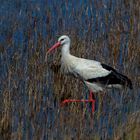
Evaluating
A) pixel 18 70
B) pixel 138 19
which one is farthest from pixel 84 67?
pixel 138 19

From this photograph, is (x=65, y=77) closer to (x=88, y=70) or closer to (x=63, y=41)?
(x=88, y=70)

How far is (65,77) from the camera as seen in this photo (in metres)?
7.79

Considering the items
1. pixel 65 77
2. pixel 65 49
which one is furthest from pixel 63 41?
pixel 65 77

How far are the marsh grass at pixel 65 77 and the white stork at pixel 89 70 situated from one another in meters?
0.12

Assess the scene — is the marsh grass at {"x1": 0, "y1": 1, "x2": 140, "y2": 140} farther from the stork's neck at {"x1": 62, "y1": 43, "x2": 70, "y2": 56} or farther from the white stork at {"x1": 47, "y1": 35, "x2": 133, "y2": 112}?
the stork's neck at {"x1": 62, "y1": 43, "x2": 70, "y2": 56}

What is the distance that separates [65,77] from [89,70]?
0.34 m

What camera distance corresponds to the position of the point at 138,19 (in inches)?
345

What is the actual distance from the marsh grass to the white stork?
4.7 inches

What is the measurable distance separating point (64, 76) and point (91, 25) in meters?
0.99

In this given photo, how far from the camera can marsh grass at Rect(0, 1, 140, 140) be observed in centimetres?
593

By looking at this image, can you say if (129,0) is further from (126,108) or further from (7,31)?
(126,108)

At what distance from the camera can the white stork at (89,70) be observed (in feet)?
24.7

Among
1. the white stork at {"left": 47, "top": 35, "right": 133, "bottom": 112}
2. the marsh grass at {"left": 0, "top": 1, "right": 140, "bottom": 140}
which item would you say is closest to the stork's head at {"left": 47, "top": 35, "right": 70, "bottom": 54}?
the white stork at {"left": 47, "top": 35, "right": 133, "bottom": 112}

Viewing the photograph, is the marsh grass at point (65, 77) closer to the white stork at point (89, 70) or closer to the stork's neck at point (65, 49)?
the white stork at point (89, 70)
